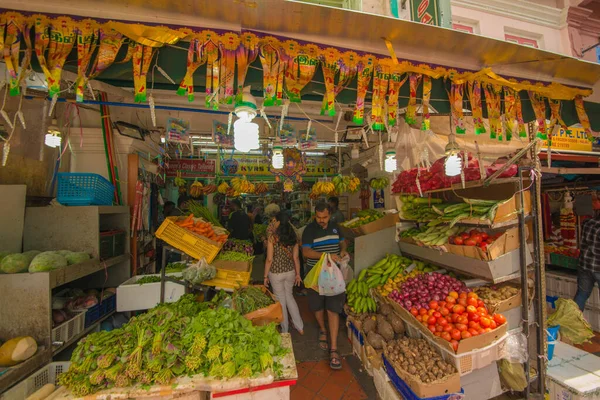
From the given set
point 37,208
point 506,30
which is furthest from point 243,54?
point 506,30

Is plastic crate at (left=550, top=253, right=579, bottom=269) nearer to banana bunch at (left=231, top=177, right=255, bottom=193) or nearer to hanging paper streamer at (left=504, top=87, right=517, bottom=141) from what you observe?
hanging paper streamer at (left=504, top=87, right=517, bottom=141)

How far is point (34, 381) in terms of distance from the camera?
2.36 metres

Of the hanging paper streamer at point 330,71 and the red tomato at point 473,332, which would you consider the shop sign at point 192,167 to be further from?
the red tomato at point 473,332

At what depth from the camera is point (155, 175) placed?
6.31 meters

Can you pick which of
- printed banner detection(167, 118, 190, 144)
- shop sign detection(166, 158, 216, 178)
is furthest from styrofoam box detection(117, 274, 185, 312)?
shop sign detection(166, 158, 216, 178)

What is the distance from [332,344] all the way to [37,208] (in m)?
4.57

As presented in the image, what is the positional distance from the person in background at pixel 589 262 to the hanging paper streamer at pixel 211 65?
6488mm

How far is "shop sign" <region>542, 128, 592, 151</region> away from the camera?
585 cm

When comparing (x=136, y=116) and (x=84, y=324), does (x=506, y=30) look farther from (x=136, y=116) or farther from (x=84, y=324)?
(x=84, y=324)

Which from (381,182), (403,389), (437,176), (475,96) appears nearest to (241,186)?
(381,182)

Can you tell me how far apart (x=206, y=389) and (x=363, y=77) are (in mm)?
3098

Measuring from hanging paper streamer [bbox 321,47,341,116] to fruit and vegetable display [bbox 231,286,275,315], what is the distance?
7.45ft

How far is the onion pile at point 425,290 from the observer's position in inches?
129

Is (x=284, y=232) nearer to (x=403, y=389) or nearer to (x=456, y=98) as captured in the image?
(x=403, y=389)
